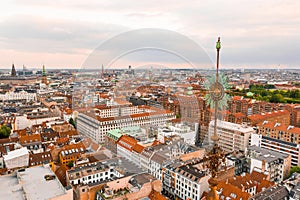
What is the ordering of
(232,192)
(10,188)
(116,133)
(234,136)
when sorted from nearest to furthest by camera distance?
(10,188)
(232,192)
(116,133)
(234,136)

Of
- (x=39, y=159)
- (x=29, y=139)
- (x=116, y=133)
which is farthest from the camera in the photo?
(x=29, y=139)

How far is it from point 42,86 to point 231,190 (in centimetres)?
3113

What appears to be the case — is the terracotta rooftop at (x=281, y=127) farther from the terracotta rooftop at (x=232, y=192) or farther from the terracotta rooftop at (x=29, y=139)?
the terracotta rooftop at (x=29, y=139)

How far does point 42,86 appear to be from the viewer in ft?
104

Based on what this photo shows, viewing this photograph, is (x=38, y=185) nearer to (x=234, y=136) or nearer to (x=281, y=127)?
(x=234, y=136)

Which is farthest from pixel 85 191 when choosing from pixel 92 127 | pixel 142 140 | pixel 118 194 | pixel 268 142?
pixel 268 142

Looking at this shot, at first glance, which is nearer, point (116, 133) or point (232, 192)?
point (232, 192)

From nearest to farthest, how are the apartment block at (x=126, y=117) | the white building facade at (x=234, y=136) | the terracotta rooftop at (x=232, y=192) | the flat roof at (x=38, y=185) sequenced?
1. the flat roof at (x=38, y=185)
2. the terracotta rooftop at (x=232, y=192)
3. the apartment block at (x=126, y=117)
4. the white building facade at (x=234, y=136)

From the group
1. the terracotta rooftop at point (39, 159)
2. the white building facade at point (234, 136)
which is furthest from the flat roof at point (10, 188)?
the white building facade at point (234, 136)

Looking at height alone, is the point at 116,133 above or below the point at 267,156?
above

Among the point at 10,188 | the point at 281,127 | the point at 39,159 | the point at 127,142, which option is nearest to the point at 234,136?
the point at 281,127

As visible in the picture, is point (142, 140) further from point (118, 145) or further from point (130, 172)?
point (130, 172)

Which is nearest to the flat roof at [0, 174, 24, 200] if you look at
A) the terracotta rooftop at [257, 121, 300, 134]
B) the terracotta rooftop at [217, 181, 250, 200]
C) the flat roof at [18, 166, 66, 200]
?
the flat roof at [18, 166, 66, 200]

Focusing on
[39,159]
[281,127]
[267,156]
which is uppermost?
[281,127]
